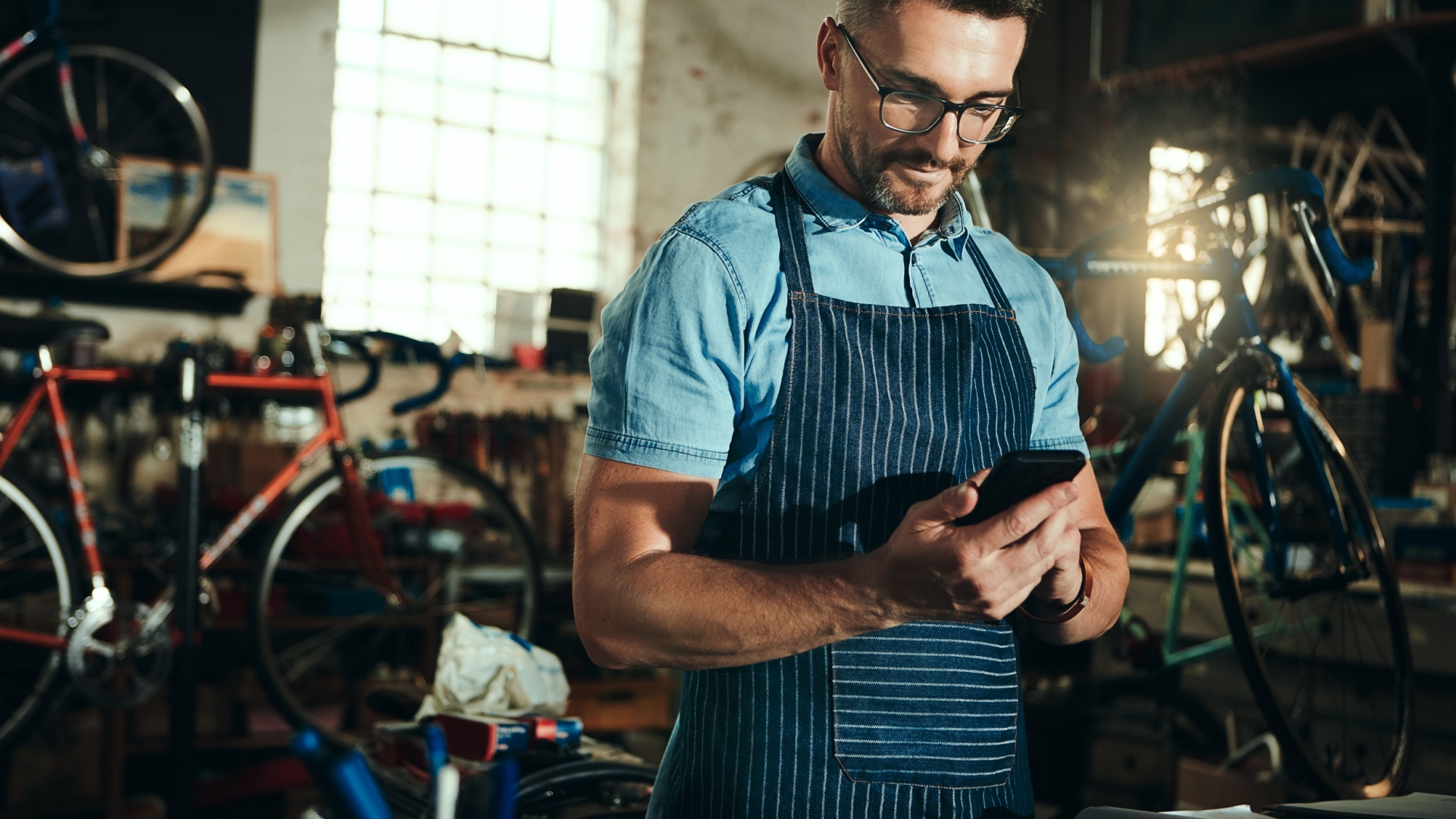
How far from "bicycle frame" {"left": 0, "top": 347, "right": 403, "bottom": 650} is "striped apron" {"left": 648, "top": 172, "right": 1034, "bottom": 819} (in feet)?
8.14

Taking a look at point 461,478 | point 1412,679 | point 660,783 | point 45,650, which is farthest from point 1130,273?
point 45,650

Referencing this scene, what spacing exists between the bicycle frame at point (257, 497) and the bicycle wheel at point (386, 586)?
0.14ft

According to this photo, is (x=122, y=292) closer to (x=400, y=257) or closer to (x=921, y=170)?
(x=400, y=257)

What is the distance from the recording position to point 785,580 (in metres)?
0.97

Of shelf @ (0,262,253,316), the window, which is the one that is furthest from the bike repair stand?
the window

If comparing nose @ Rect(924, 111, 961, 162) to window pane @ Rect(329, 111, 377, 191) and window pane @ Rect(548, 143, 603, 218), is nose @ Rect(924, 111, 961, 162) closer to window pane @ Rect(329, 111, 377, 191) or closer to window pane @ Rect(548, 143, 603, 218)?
window pane @ Rect(329, 111, 377, 191)

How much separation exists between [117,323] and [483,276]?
1.56 meters

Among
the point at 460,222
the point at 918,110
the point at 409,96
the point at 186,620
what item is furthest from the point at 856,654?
the point at 409,96

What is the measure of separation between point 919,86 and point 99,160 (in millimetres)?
3733

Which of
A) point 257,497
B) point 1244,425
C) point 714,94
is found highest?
point 714,94

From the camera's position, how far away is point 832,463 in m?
1.11

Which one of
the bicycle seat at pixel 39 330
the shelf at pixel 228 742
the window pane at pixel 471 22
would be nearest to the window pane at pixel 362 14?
the window pane at pixel 471 22

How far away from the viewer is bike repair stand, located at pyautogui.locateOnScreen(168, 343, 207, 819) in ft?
10.0

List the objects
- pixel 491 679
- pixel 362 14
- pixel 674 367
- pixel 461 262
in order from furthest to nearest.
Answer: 1. pixel 461 262
2. pixel 362 14
3. pixel 491 679
4. pixel 674 367
